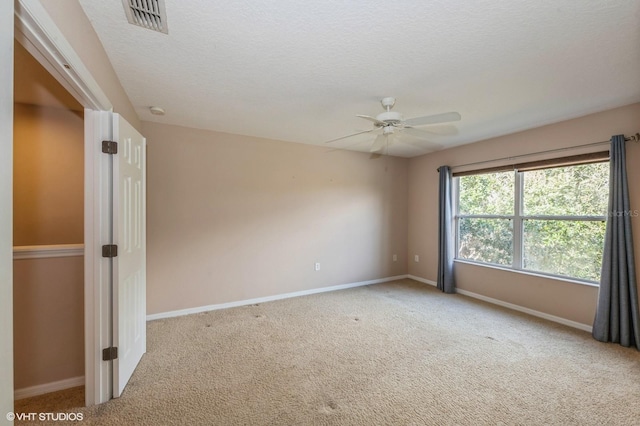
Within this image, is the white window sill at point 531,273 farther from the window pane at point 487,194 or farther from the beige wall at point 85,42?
the beige wall at point 85,42

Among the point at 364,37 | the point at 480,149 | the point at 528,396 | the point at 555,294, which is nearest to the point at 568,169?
the point at 480,149

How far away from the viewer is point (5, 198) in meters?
0.78

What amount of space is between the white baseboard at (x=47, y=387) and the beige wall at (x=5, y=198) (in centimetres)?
166

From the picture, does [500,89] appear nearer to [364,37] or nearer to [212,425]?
[364,37]

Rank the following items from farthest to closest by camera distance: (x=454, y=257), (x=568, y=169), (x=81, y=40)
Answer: (x=454, y=257) < (x=568, y=169) < (x=81, y=40)

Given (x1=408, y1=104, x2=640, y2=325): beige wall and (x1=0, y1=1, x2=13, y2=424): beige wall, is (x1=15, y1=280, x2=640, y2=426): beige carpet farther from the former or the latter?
(x1=0, y1=1, x2=13, y2=424): beige wall

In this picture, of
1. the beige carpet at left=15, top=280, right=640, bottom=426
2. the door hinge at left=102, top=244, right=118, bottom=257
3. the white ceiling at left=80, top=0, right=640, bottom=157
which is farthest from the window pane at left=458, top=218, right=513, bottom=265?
the door hinge at left=102, top=244, right=118, bottom=257

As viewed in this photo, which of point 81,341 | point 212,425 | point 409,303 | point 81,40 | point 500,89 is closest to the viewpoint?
point 81,40

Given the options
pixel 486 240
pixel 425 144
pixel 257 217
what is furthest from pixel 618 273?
pixel 257 217

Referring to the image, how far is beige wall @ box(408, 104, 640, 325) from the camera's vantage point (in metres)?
2.77

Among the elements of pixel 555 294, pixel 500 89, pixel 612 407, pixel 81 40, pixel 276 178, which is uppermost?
pixel 500 89

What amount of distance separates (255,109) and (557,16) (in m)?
2.45

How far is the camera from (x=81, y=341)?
6.72ft

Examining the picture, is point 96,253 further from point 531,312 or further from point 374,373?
point 531,312
